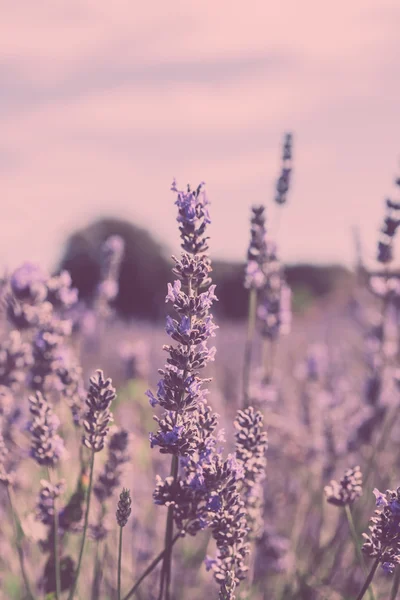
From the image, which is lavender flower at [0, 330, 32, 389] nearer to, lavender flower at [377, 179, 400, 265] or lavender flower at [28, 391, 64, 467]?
lavender flower at [28, 391, 64, 467]

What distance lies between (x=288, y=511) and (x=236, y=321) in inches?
528

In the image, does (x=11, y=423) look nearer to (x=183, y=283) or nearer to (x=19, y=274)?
(x=19, y=274)

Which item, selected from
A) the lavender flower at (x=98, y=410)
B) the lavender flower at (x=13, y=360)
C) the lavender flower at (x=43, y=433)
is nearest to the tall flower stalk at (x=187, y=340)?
the lavender flower at (x=98, y=410)

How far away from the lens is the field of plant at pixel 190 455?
1.13 metres

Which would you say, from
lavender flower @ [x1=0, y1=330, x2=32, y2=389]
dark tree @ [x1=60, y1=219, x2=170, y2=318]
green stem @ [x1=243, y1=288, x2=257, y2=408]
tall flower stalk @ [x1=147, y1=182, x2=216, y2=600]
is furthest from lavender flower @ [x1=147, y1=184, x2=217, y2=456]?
dark tree @ [x1=60, y1=219, x2=170, y2=318]

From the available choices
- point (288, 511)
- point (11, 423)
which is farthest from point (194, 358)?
point (288, 511)

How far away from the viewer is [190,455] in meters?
1.12

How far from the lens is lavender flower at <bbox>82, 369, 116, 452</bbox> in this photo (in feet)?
4.04

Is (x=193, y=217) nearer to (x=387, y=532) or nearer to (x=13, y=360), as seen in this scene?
(x=387, y=532)

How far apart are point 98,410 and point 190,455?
233 millimetres

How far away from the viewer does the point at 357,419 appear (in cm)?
264

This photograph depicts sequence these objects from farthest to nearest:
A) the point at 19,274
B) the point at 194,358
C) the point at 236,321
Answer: the point at 236,321
the point at 19,274
the point at 194,358

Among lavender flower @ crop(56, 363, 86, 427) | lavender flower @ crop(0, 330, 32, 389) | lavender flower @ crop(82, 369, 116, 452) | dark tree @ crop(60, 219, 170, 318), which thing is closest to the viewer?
lavender flower @ crop(82, 369, 116, 452)

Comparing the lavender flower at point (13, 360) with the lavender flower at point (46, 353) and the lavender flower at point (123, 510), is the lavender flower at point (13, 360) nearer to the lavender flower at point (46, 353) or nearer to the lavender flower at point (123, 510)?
the lavender flower at point (46, 353)
